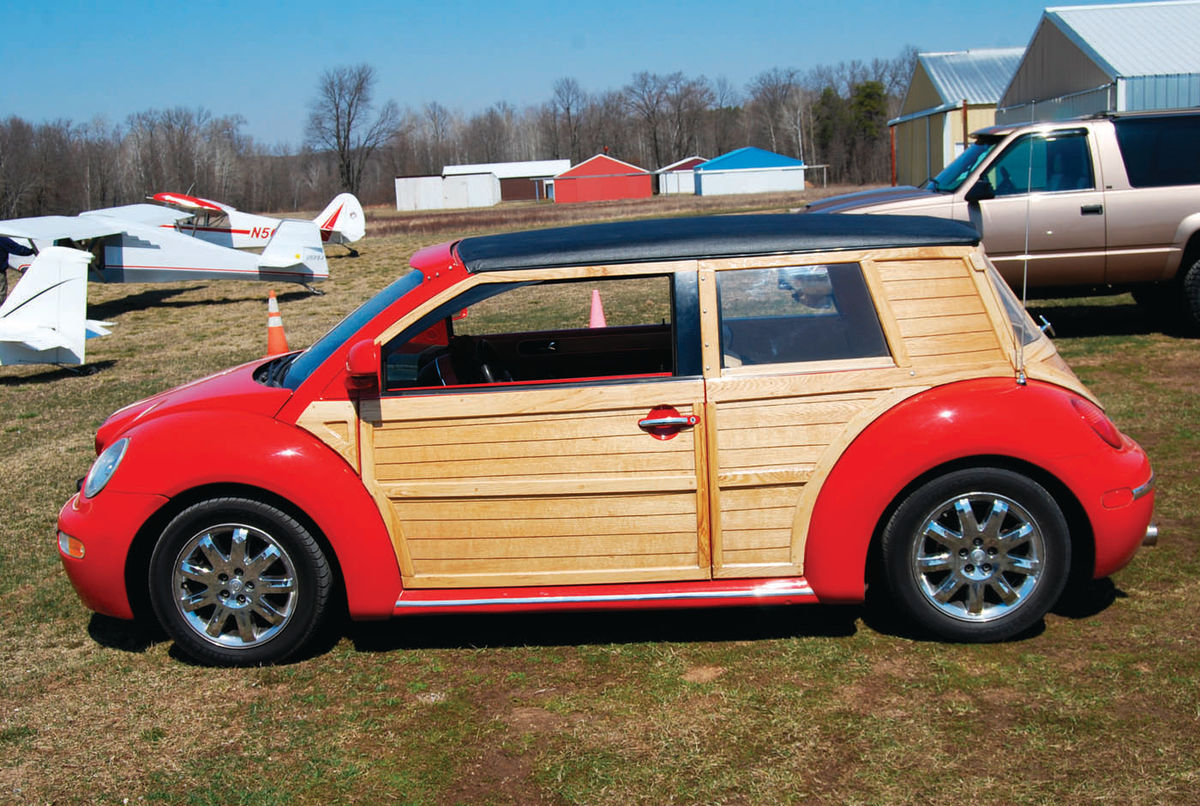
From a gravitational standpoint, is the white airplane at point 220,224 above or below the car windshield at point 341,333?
above

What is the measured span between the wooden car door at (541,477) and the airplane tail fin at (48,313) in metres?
9.91

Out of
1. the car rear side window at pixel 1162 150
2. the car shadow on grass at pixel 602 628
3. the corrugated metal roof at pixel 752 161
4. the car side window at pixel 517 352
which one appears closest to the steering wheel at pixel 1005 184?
the car rear side window at pixel 1162 150

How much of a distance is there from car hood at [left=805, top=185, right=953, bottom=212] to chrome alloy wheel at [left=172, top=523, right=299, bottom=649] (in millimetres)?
8153

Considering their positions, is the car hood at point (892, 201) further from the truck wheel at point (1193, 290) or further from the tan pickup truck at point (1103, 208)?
the truck wheel at point (1193, 290)

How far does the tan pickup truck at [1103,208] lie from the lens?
395 inches

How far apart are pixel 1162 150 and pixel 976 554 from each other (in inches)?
318

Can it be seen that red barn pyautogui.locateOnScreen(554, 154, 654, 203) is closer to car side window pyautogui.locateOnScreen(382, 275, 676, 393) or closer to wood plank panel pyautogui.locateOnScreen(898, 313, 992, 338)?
car side window pyautogui.locateOnScreen(382, 275, 676, 393)

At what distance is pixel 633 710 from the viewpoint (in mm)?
3768

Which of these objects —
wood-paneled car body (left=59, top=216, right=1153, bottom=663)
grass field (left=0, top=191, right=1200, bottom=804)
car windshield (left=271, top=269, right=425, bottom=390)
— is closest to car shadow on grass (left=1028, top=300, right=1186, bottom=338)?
grass field (left=0, top=191, right=1200, bottom=804)

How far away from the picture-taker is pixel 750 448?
402cm

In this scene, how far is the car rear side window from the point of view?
33.0ft

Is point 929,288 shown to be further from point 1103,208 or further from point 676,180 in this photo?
point 676,180

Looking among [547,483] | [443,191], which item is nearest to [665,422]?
[547,483]

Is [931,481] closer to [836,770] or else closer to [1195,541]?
[836,770]
